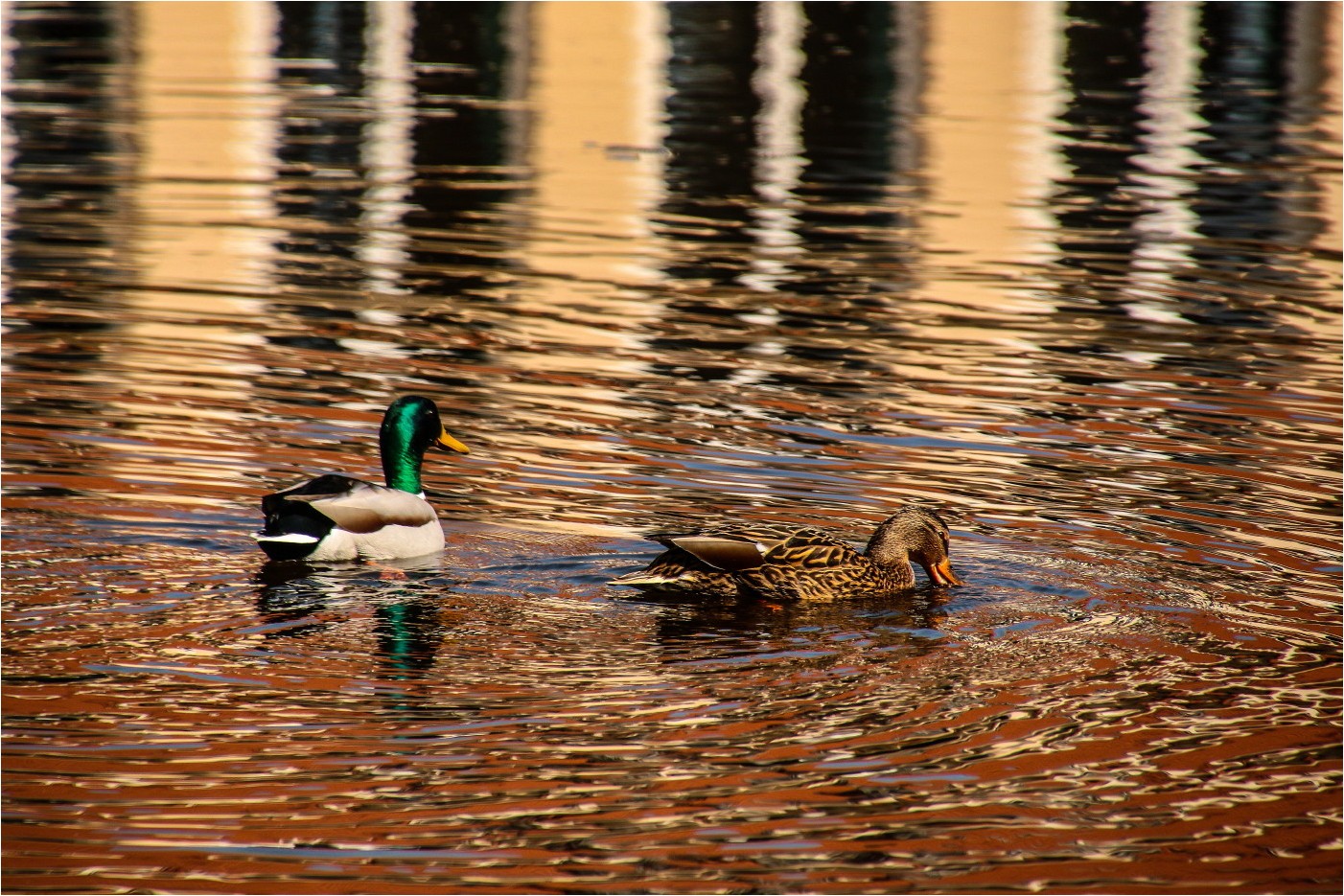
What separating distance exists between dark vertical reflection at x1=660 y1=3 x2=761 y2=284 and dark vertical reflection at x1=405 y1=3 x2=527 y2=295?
6.26 ft

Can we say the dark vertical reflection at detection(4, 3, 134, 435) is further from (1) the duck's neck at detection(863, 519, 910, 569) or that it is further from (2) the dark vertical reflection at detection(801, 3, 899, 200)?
(2) the dark vertical reflection at detection(801, 3, 899, 200)

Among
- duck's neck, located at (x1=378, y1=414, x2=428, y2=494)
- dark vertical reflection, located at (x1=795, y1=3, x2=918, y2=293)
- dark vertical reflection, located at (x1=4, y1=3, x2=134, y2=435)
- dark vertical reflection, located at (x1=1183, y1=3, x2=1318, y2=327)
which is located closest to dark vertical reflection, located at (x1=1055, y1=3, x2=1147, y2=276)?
dark vertical reflection, located at (x1=1183, y1=3, x2=1318, y2=327)

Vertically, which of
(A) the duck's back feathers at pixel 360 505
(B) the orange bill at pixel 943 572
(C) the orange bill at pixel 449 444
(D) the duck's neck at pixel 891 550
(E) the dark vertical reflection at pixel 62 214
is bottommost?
(B) the orange bill at pixel 943 572

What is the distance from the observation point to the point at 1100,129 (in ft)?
95.5

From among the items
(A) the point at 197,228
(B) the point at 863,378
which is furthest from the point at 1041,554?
(A) the point at 197,228

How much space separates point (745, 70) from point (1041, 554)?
2610 centimetres

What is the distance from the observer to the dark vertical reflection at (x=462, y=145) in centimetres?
1883

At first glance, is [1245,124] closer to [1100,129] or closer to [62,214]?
[1100,129]

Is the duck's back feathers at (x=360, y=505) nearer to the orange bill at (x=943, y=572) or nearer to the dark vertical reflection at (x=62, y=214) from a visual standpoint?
the dark vertical reflection at (x=62, y=214)

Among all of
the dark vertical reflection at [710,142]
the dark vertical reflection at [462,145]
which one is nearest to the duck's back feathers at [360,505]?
the dark vertical reflection at [462,145]

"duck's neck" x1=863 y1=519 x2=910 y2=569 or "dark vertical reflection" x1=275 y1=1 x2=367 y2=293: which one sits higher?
"dark vertical reflection" x1=275 y1=1 x2=367 y2=293

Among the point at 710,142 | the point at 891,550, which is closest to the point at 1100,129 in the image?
the point at 710,142

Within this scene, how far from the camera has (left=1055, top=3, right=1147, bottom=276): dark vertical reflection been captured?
20.7 m

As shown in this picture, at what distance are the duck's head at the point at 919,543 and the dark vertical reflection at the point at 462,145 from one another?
26.5 ft
